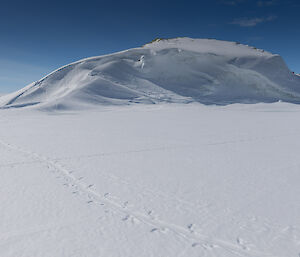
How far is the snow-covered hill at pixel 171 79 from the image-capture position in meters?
30.2

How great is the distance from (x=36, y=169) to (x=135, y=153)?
2.83 meters

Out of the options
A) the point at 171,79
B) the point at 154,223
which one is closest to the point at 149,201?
the point at 154,223

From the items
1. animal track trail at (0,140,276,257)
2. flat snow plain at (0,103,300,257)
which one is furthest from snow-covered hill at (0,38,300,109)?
animal track trail at (0,140,276,257)

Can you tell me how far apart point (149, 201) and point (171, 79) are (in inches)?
1379

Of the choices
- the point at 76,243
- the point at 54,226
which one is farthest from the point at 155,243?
the point at 54,226

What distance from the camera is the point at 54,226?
11.4 feet

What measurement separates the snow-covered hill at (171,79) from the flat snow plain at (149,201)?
20.1 m

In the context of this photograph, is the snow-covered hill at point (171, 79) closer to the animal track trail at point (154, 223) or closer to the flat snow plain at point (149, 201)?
the flat snow plain at point (149, 201)

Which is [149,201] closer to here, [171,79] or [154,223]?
[154,223]

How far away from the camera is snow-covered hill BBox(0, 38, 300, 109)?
30.2 metres

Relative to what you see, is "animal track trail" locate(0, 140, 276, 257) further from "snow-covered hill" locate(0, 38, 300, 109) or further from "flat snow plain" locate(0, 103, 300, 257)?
"snow-covered hill" locate(0, 38, 300, 109)

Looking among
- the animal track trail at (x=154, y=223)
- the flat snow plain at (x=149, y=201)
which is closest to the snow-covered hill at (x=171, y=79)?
the flat snow plain at (x=149, y=201)

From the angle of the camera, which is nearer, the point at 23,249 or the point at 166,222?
the point at 23,249

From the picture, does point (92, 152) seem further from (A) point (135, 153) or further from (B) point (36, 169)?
(B) point (36, 169)
